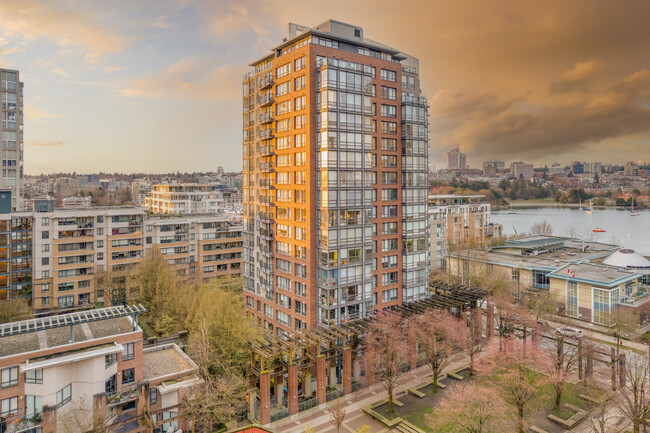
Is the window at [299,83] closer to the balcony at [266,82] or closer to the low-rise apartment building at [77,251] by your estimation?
the balcony at [266,82]

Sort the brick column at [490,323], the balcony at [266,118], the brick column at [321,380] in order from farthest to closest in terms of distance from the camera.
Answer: the brick column at [490,323] < the balcony at [266,118] < the brick column at [321,380]

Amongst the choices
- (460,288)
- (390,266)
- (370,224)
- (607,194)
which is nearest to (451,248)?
(460,288)

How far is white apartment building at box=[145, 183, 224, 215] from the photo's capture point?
112000mm

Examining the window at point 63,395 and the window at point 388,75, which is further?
the window at point 388,75

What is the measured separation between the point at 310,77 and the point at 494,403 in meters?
34.8

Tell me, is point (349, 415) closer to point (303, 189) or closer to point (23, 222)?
point (303, 189)

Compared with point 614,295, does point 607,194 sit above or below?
above

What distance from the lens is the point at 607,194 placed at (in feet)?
521

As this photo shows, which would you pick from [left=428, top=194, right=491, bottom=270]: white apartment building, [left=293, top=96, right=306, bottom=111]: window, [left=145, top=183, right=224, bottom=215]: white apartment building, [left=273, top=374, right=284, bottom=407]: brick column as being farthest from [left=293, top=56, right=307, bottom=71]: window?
[left=145, top=183, right=224, bottom=215]: white apartment building

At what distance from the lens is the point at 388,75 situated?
47.3m

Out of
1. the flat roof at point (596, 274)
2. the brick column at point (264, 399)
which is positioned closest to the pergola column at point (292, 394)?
the brick column at point (264, 399)

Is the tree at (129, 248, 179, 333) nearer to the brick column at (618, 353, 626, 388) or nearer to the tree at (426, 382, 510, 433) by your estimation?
the tree at (426, 382, 510, 433)

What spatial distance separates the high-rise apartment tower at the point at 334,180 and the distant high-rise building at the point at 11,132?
58.1 metres

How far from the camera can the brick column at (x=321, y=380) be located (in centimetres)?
3509
